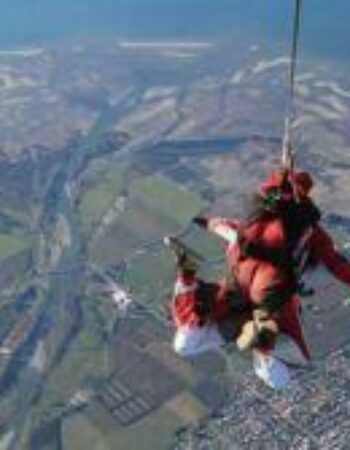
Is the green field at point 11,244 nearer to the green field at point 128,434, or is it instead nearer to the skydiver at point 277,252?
the green field at point 128,434

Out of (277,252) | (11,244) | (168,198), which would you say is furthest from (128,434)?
(277,252)

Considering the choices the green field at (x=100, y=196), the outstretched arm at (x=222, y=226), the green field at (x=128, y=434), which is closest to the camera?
the outstretched arm at (x=222, y=226)

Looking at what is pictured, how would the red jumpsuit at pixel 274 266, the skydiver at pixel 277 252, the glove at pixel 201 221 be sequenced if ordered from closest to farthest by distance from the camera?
the skydiver at pixel 277 252 → the red jumpsuit at pixel 274 266 → the glove at pixel 201 221

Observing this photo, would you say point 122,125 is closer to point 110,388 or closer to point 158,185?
point 158,185

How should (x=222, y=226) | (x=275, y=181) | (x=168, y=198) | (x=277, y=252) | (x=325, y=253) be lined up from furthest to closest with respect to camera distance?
(x=168, y=198) → (x=222, y=226) → (x=325, y=253) → (x=277, y=252) → (x=275, y=181)

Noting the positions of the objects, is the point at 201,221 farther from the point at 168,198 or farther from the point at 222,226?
the point at 168,198

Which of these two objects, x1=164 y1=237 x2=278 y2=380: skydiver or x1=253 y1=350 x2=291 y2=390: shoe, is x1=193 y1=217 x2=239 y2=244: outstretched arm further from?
x1=253 y1=350 x2=291 y2=390: shoe

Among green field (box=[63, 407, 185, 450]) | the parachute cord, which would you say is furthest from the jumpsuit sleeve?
green field (box=[63, 407, 185, 450])

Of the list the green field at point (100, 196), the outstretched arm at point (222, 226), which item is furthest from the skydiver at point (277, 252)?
the green field at point (100, 196)

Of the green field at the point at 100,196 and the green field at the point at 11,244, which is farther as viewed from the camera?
the green field at the point at 100,196

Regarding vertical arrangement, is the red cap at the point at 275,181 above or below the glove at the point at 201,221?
above
